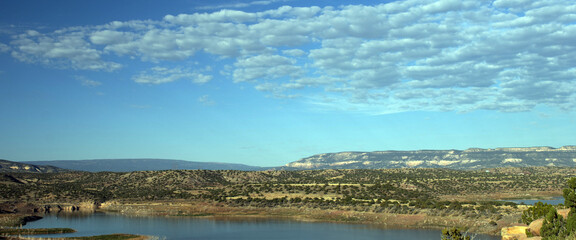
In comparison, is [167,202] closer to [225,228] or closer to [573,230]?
[225,228]

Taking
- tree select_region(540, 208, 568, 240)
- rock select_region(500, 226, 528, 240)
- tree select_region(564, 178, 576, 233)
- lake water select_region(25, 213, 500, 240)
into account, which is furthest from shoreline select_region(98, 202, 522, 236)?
→ tree select_region(540, 208, 568, 240)

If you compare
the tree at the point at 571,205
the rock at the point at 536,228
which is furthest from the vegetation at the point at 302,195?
the tree at the point at 571,205

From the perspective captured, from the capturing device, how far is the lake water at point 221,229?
5878cm

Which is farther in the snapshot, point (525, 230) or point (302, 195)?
point (302, 195)

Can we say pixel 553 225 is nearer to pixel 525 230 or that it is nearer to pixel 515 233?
pixel 525 230

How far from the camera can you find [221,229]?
6706cm

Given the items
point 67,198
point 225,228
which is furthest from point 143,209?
point 225,228

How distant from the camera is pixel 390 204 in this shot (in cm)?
8081

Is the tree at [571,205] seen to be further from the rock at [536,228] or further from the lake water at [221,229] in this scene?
the lake water at [221,229]

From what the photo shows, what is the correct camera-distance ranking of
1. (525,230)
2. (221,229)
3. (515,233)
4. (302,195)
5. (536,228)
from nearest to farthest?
1. (536,228)
2. (525,230)
3. (515,233)
4. (221,229)
5. (302,195)

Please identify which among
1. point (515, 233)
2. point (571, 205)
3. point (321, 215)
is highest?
point (571, 205)

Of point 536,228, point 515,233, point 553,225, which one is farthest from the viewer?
point 515,233

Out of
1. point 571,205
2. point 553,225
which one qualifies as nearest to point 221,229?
point 553,225

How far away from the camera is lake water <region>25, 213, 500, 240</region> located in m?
58.8
